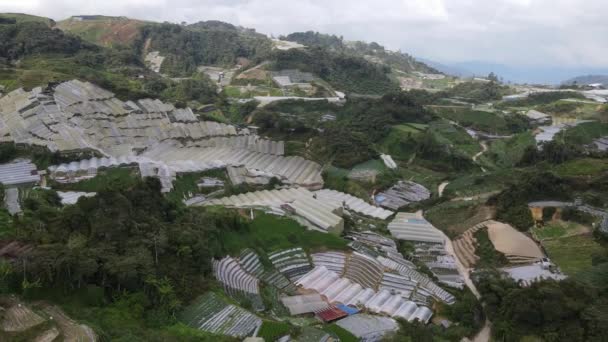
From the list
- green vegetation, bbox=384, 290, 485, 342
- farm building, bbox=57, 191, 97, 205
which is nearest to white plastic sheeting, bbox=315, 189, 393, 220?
green vegetation, bbox=384, 290, 485, 342

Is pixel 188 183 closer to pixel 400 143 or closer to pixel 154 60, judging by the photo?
pixel 400 143

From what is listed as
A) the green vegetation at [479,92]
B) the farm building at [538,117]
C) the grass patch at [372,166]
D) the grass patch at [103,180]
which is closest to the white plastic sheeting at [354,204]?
the grass patch at [372,166]

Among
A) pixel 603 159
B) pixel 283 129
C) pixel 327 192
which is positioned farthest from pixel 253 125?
pixel 603 159

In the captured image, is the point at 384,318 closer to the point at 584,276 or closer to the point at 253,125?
the point at 584,276

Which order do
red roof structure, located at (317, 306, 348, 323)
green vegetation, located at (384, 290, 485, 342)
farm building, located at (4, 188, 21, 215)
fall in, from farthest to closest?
1. farm building, located at (4, 188, 21, 215)
2. red roof structure, located at (317, 306, 348, 323)
3. green vegetation, located at (384, 290, 485, 342)

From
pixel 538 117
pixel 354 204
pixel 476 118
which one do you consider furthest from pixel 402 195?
pixel 538 117

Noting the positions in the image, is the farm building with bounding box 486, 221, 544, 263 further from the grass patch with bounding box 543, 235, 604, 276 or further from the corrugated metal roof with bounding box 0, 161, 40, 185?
the corrugated metal roof with bounding box 0, 161, 40, 185

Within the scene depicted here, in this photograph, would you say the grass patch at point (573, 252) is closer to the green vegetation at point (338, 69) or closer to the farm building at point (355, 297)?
the farm building at point (355, 297)
